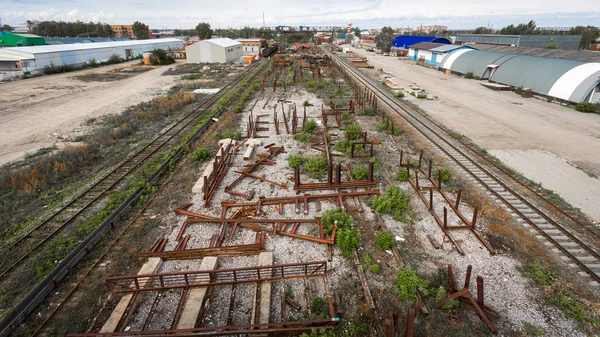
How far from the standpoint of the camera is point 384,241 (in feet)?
28.5

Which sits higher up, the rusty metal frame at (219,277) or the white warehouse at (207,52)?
the white warehouse at (207,52)

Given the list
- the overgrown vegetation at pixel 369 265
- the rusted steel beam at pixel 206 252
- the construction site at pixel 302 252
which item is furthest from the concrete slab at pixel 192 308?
the overgrown vegetation at pixel 369 265

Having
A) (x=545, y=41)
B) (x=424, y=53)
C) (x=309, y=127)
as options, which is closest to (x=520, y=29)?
(x=545, y=41)

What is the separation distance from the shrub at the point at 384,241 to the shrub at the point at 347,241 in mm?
580

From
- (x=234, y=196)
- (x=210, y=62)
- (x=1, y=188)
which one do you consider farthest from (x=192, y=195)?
(x=210, y=62)

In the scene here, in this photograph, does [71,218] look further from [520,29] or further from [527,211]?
[520,29]

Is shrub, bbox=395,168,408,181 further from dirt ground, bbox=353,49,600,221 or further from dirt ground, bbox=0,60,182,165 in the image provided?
dirt ground, bbox=0,60,182,165

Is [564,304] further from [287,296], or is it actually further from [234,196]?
[234,196]

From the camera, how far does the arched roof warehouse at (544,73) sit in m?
23.6

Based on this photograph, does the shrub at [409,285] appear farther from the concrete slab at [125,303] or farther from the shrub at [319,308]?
the concrete slab at [125,303]

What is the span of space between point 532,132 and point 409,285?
16.8 metres

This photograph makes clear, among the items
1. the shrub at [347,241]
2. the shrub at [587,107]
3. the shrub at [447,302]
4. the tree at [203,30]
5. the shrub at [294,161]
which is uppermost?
the tree at [203,30]

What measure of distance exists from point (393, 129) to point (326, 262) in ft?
41.0

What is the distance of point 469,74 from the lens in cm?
3688
